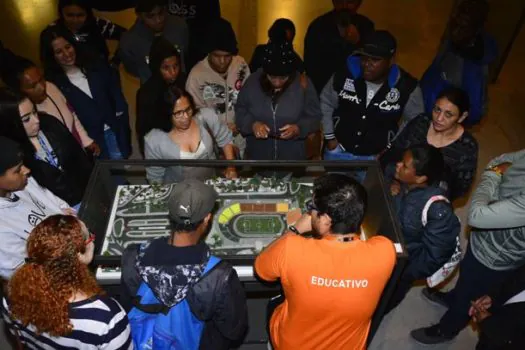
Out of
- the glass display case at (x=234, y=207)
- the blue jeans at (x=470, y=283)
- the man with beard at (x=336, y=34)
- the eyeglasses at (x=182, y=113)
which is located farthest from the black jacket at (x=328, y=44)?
the blue jeans at (x=470, y=283)

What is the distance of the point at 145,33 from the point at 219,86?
94 centimetres

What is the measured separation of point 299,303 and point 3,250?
1.55 m

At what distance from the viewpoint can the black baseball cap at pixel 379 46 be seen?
3268 mm

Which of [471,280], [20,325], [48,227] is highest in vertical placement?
[48,227]

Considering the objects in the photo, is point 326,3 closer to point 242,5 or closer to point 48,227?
point 242,5

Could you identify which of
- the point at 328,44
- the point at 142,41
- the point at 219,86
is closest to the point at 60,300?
the point at 219,86

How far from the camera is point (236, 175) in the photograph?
304cm

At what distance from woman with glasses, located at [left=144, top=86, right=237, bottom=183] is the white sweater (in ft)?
2.32

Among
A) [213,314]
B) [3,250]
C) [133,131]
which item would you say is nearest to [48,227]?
[3,250]

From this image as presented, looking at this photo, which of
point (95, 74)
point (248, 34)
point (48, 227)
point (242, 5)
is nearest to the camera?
point (48, 227)

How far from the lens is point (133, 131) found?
17.3 ft

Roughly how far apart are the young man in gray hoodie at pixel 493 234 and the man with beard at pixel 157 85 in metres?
2.07

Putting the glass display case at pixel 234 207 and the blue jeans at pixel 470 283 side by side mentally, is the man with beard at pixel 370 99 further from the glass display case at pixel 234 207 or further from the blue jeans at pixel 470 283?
the blue jeans at pixel 470 283

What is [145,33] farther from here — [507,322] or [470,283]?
[507,322]
